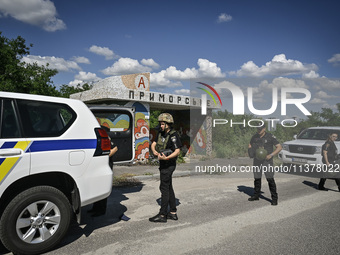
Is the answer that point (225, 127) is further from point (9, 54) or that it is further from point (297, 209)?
point (9, 54)

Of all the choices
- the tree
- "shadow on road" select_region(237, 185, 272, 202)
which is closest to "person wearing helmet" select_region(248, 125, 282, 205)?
"shadow on road" select_region(237, 185, 272, 202)

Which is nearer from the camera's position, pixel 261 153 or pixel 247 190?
pixel 261 153

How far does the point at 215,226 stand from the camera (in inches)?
180

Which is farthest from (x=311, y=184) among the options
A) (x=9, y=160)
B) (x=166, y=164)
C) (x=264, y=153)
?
(x=9, y=160)

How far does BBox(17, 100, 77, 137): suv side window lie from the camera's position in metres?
3.48

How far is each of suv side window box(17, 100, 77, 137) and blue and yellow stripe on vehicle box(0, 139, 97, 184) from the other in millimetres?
128

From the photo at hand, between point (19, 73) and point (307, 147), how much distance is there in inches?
848

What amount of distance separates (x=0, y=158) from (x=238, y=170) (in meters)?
10.0

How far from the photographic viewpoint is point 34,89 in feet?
77.5

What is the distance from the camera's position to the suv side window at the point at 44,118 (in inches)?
137

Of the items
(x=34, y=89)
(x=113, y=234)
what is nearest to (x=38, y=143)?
(x=113, y=234)

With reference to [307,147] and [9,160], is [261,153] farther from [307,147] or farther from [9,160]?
[307,147]

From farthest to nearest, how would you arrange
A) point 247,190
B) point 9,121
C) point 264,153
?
point 247,190 → point 264,153 → point 9,121

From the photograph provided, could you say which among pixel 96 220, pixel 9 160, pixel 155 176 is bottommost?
pixel 96 220
